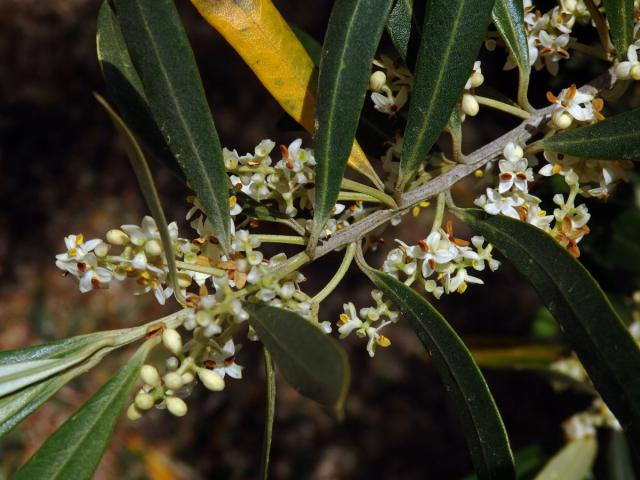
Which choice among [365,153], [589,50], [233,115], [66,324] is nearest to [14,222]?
[66,324]

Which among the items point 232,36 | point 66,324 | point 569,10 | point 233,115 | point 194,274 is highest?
point 569,10

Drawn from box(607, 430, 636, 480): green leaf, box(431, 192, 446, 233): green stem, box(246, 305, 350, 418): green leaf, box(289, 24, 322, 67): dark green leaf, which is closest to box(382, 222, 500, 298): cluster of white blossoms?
box(431, 192, 446, 233): green stem

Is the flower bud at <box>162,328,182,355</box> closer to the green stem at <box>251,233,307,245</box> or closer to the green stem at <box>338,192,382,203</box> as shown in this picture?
the green stem at <box>251,233,307,245</box>

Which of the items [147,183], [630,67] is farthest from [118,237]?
[630,67]

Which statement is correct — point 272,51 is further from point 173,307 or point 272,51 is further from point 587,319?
point 173,307

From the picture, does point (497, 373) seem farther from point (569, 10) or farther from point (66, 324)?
point (569, 10)
